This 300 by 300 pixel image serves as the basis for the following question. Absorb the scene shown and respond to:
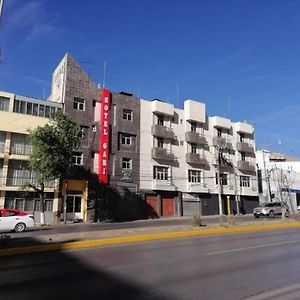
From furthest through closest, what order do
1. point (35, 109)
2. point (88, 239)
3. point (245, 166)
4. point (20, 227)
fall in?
point (245, 166), point (35, 109), point (20, 227), point (88, 239)

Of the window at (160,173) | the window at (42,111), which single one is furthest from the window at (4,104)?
the window at (160,173)

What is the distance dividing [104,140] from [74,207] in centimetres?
798

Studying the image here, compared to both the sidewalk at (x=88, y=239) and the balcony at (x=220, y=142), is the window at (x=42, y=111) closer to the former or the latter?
the sidewalk at (x=88, y=239)

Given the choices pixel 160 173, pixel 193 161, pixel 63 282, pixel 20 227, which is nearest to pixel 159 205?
pixel 160 173

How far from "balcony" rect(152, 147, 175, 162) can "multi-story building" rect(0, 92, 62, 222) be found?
13545 mm

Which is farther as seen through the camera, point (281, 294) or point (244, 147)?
point (244, 147)

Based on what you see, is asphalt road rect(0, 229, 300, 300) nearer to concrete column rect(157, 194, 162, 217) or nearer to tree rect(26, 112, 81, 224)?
tree rect(26, 112, 81, 224)

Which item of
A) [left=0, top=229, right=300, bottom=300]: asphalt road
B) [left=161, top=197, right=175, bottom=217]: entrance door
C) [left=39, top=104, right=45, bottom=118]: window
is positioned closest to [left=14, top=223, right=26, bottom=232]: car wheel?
[left=0, top=229, right=300, bottom=300]: asphalt road

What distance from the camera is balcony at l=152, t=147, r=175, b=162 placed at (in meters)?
48.7

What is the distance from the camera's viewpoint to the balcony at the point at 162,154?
48656 millimetres

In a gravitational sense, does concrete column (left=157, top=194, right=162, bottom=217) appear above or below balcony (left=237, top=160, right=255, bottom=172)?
below

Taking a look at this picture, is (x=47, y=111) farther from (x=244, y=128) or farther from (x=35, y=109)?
(x=244, y=128)

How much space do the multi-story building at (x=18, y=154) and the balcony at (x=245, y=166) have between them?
2908cm

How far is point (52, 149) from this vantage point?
116ft
